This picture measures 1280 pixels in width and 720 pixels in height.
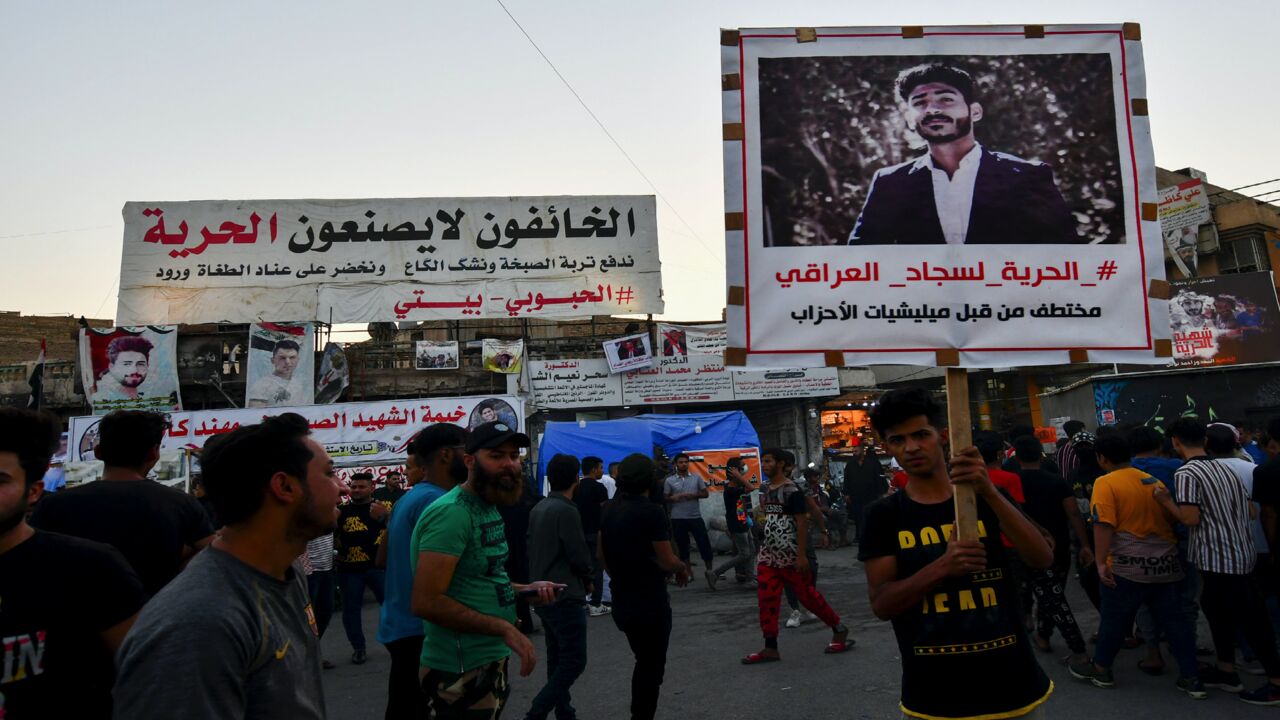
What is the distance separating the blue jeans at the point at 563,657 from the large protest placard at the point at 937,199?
2.61 metres

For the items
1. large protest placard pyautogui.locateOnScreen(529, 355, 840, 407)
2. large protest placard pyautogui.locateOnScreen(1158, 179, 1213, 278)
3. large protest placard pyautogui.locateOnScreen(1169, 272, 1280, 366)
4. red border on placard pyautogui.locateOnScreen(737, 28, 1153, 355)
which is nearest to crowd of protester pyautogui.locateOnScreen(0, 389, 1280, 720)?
red border on placard pyautogui.locateOnScreen(737, 28, 1153, 355)

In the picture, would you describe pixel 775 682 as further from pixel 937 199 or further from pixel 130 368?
pixel 130 368

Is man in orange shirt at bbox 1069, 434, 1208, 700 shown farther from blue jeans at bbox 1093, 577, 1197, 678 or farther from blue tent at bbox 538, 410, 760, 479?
blue tent at bbox 538, 410, 760, 479

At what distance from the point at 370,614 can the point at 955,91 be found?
31.8 feet

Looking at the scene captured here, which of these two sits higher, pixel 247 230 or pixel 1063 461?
pixel 247 230

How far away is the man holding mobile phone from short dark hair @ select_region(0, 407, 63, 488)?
2.76 metres

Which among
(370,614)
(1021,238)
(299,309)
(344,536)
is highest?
(299,309)

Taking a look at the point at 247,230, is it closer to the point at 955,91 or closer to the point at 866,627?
the point at 866,627

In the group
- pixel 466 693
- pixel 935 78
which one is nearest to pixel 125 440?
pixel 466 693

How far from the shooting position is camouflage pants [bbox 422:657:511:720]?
3066 mm

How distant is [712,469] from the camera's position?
1479cm

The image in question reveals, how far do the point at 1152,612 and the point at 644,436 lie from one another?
9.72 m

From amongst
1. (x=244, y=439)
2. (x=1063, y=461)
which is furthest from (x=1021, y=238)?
(x=1063, y=461)

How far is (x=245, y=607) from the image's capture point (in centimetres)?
157
